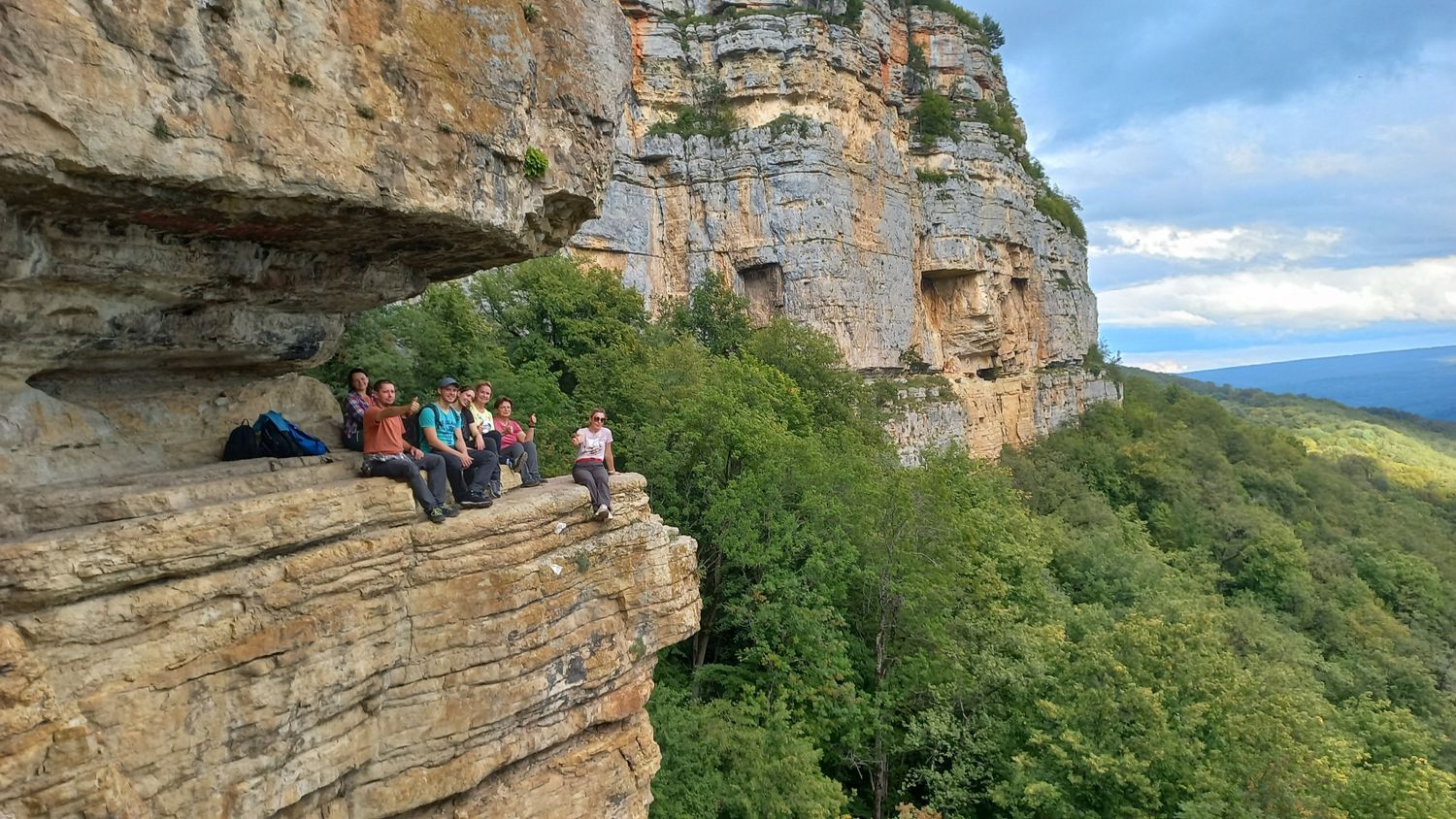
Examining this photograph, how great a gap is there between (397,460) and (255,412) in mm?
1729

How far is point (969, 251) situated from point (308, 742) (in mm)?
34625

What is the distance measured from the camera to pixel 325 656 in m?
5.30

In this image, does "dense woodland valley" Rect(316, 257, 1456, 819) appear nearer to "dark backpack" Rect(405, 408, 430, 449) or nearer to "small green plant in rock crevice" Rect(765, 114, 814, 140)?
"dark backpack" Rect(405, 408, 430, 449)

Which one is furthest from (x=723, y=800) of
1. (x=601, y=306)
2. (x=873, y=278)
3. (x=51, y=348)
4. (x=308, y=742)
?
(x=873, y=278)

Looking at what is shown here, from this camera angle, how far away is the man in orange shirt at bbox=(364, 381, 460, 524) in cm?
613

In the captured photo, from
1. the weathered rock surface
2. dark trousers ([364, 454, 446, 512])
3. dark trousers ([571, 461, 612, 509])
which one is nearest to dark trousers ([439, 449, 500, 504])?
dark trousers ([364, 454, 446, 512])

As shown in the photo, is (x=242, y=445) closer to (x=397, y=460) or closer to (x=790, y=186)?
(x=397, y=460)

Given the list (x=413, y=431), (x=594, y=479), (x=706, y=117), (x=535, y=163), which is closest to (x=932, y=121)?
(x=706, y=117)

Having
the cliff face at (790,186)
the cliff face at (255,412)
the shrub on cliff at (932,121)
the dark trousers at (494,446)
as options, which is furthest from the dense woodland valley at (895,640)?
the shrub on cliff at (932,121)

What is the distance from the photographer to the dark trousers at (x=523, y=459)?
26.6 ft

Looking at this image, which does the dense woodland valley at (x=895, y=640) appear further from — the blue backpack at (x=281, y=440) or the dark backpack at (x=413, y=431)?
the blue backpack at (x=281, y=440)

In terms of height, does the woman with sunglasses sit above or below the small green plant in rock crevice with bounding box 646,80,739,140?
below

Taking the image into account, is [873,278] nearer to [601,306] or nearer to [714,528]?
[601,306]

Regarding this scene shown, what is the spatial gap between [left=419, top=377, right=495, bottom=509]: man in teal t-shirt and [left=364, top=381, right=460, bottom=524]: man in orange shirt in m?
0.13
